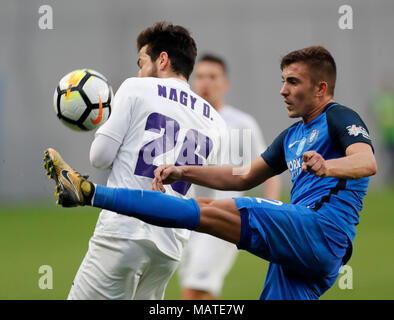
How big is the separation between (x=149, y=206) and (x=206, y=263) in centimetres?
357

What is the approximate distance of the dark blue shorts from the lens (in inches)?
166

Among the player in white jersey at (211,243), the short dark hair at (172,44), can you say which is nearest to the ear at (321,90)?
the short dark hair at (172,44)

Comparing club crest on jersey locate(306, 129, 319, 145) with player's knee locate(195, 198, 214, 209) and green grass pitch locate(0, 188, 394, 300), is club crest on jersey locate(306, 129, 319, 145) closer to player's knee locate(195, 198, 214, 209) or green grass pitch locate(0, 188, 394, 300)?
player's knee locate(195, 198, 214, 209)

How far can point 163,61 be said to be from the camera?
16.1 ft

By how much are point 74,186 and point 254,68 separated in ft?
51.7

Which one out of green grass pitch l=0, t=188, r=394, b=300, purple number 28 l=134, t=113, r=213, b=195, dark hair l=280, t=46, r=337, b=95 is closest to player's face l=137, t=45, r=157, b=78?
purple number 28 l=134, t=113, r=213, b=195

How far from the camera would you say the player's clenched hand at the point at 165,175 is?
173 inches

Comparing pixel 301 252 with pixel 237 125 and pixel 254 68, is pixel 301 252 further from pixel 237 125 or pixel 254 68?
pixel 254 68

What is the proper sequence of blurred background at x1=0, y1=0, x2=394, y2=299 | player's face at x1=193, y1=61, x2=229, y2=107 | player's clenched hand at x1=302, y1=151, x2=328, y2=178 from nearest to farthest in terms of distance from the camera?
1. player's clenched hand at x1=302, y1=151, x2=328, y2=178
2. player's face at x1=193, y1=61, x2=229, y2=107
3. blurred background at x1=0, y1=0, x2=394, y2=299

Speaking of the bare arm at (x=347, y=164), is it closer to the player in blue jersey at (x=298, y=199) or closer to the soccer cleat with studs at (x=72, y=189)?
the player in blue jersey at (x=298, y=199)

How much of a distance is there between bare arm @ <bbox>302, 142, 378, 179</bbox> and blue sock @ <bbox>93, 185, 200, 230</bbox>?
0.75 m

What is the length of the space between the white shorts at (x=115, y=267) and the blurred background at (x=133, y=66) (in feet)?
27.6

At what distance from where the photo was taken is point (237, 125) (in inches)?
312
